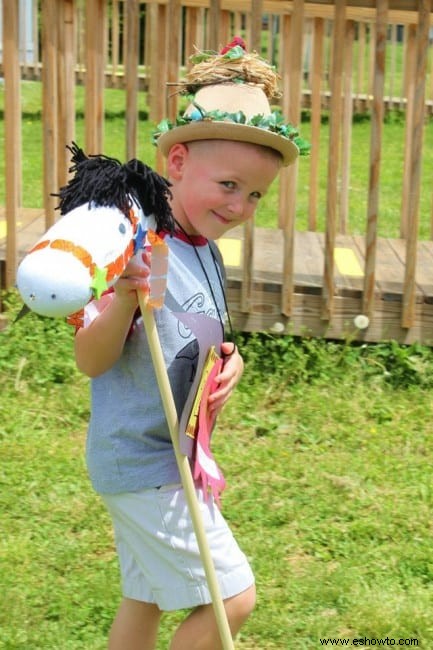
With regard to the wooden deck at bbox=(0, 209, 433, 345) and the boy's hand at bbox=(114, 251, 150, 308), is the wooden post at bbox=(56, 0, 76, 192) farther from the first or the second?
the boy's hand at bbox=(114, 251, 150, 308)

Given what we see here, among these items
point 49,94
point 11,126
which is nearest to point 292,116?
point 49,94

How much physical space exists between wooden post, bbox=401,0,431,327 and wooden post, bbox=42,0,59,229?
173 cm

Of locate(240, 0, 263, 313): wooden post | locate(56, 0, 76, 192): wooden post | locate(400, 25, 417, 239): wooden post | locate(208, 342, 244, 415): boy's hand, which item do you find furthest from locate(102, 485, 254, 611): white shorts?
locate(400, 25, 417, 239): wooden post

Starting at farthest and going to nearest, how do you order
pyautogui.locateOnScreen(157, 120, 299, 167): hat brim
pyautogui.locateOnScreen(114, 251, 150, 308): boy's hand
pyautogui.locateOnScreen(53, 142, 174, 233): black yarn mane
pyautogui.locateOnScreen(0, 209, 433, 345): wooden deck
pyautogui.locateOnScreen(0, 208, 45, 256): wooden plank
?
pyautogui.locateOnScreen(0, 208, 45, 256): wooden plank
pyautogui.locateOnScreen(0, 209, 433, 345): wooden deck
pyautogui.locateOnScreen(157, 120, 299, 167): hat brim
pyautogui.locateOnScreen(114, 251, 150, 308): boy's hand
pyautogui.locateOnScreen(53, 142, 174, 233): black yarn mane

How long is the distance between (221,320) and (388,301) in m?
2.76

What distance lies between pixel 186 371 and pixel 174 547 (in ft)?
1.40

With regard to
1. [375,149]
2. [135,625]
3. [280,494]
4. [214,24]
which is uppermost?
[214,24]

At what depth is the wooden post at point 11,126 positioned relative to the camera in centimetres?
519

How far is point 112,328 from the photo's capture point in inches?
94.1

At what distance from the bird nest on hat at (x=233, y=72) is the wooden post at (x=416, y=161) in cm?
252

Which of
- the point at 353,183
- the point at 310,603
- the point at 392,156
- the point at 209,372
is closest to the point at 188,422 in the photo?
the point at 209,372

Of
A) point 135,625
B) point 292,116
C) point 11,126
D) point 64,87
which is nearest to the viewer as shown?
point 135,625

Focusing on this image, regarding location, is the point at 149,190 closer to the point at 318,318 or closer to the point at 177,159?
the point at 177,159

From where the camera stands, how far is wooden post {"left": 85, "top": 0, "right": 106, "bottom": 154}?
207 inches
